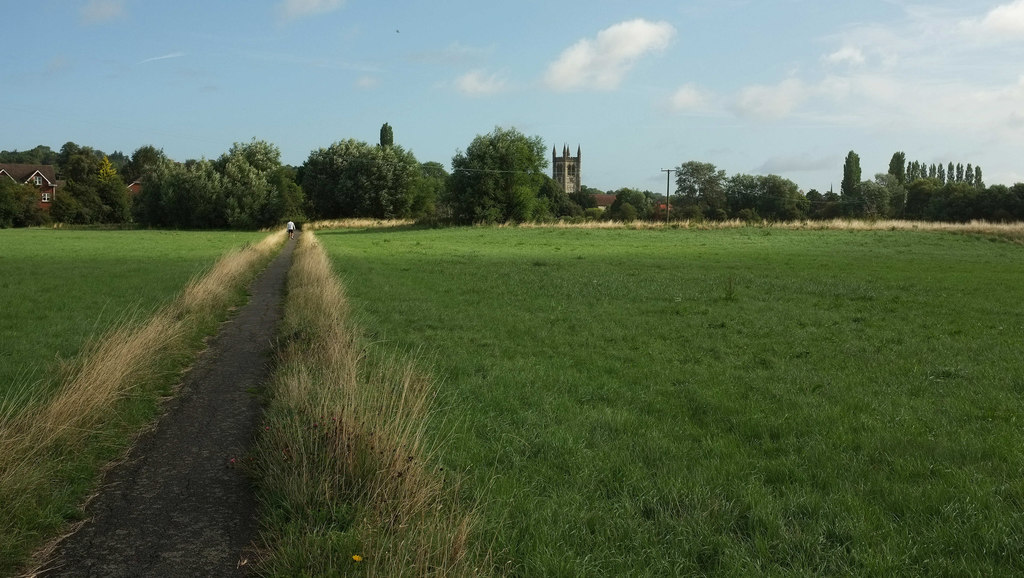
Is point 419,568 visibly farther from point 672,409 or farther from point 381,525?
point 672,409

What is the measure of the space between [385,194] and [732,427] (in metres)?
81.8

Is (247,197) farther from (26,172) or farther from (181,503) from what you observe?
(181,503)

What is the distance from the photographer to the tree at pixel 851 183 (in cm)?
10912

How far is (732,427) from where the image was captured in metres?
7.34

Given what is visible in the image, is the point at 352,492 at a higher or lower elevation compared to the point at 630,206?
lower

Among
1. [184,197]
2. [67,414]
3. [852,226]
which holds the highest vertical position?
[184,197]

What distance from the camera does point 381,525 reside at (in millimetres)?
4352

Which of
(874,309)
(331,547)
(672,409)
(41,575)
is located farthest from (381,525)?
(874,309)

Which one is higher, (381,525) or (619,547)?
(381,525)

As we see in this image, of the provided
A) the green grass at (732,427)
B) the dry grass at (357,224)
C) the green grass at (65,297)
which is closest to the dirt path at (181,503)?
the green grass at (65,297)

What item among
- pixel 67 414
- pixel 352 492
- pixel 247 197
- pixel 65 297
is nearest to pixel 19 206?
pixel 247 197

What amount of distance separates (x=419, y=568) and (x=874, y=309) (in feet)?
51.1

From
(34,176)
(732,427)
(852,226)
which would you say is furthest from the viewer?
(34,176)

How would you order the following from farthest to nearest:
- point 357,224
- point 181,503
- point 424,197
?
point 424,197, point 357,224, point 181,503
